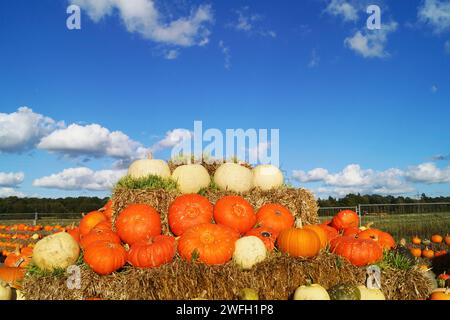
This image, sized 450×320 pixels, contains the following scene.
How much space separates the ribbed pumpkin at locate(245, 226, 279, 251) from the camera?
5.97 metres

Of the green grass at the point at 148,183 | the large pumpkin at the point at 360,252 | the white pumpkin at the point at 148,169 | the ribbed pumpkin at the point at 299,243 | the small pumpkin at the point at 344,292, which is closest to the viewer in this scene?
the small pumpkin at the point at 344,292

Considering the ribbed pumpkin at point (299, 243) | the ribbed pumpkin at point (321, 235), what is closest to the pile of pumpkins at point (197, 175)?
the ribbed pumpkin at point (321, 235)

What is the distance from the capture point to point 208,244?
5535 millimetres

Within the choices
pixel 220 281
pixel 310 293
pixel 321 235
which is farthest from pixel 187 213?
pixel 310 293

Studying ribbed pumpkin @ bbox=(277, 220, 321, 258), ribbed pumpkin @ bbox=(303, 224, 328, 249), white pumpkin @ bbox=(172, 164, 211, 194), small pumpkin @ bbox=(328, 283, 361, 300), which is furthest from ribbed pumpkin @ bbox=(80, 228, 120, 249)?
small pumpkin @ bbox=(328, 283, 361, 300)

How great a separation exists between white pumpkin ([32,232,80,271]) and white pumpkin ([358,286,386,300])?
12.2ft

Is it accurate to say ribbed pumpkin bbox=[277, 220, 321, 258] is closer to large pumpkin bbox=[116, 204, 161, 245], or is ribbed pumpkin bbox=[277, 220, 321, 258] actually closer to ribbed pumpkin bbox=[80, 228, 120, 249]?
large pumpkin bbox=[116, 204, 161, 245]

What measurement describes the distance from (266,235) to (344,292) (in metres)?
1.50

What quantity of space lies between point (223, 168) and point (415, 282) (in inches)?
143

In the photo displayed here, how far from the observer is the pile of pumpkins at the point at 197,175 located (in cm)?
769

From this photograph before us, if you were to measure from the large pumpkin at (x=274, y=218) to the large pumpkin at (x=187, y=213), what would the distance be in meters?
0.80

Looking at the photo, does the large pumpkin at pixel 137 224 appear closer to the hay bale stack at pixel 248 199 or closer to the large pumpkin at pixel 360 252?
the hay bale stack at pixel 248 199
